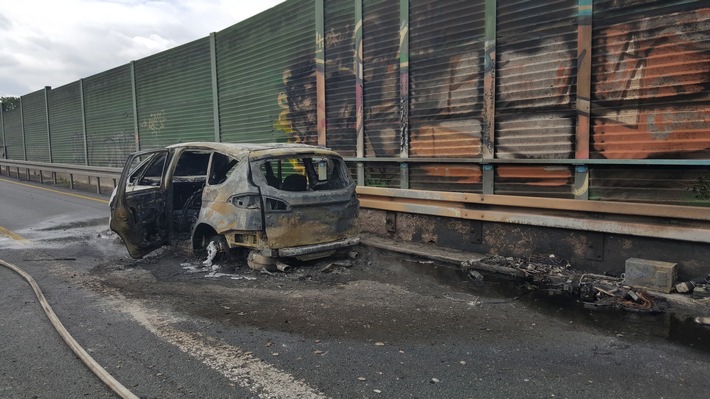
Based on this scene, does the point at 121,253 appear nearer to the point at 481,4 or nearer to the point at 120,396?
the point at 120,396

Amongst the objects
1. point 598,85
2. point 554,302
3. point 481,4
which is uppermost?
point 481,4

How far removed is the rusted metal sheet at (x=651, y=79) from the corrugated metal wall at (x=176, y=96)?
10.1m

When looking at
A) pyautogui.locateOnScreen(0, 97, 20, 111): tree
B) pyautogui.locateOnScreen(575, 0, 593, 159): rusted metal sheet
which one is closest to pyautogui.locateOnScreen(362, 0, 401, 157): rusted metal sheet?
pyautogui.locateOnScreen(575, 0, 593, 159): rusted metal sheet

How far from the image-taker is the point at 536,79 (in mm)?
6625

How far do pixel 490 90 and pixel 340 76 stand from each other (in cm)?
330

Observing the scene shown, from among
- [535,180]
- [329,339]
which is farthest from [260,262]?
[535,180]

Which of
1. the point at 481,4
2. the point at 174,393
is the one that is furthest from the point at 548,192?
the point at 174,393

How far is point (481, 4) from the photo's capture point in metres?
7.13

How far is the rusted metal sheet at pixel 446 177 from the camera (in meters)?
7.45

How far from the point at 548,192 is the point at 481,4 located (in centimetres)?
289

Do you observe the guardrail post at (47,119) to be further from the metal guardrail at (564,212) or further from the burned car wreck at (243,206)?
the metal guardrail at (564,212)

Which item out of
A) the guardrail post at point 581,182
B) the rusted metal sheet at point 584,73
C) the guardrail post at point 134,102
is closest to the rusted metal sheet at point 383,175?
the guardrail post at point 581,182

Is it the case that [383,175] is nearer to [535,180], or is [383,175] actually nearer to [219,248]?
[535,180]

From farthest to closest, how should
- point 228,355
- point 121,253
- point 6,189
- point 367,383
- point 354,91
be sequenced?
point 6,189
point 354,91
point 121,253
point 228,355
point 367,383
